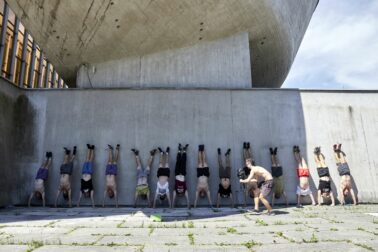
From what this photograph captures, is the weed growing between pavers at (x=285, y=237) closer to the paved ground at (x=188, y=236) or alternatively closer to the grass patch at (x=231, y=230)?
the paved ground at (x=188, y=236)

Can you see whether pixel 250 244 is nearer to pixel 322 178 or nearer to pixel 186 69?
pixel 322 178

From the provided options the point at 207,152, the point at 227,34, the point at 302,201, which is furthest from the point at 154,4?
the point at 302,201

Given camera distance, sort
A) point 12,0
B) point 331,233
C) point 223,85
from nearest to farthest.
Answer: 1. point 331,233
2. point 12,0
3. point 223,85

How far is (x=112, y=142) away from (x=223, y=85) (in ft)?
15.8

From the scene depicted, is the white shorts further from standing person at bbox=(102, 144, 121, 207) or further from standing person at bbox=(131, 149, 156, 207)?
standing person at bbox=(102, 144, 121, 207)

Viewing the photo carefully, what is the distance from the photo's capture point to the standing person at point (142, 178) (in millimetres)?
10125

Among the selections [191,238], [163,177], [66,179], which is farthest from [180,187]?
[191,238]

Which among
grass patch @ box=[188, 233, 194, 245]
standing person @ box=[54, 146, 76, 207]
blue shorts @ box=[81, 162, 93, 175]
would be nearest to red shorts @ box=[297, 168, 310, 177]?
grass patch @ box=[188, 233, 194, 245]

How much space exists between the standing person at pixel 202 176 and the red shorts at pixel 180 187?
0.47m

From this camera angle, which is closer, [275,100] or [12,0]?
[12,0]

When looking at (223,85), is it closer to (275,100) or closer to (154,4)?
(275,100)

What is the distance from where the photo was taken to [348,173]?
10.4 metres

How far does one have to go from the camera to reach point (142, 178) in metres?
10.3

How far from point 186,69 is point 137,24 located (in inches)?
99.8
